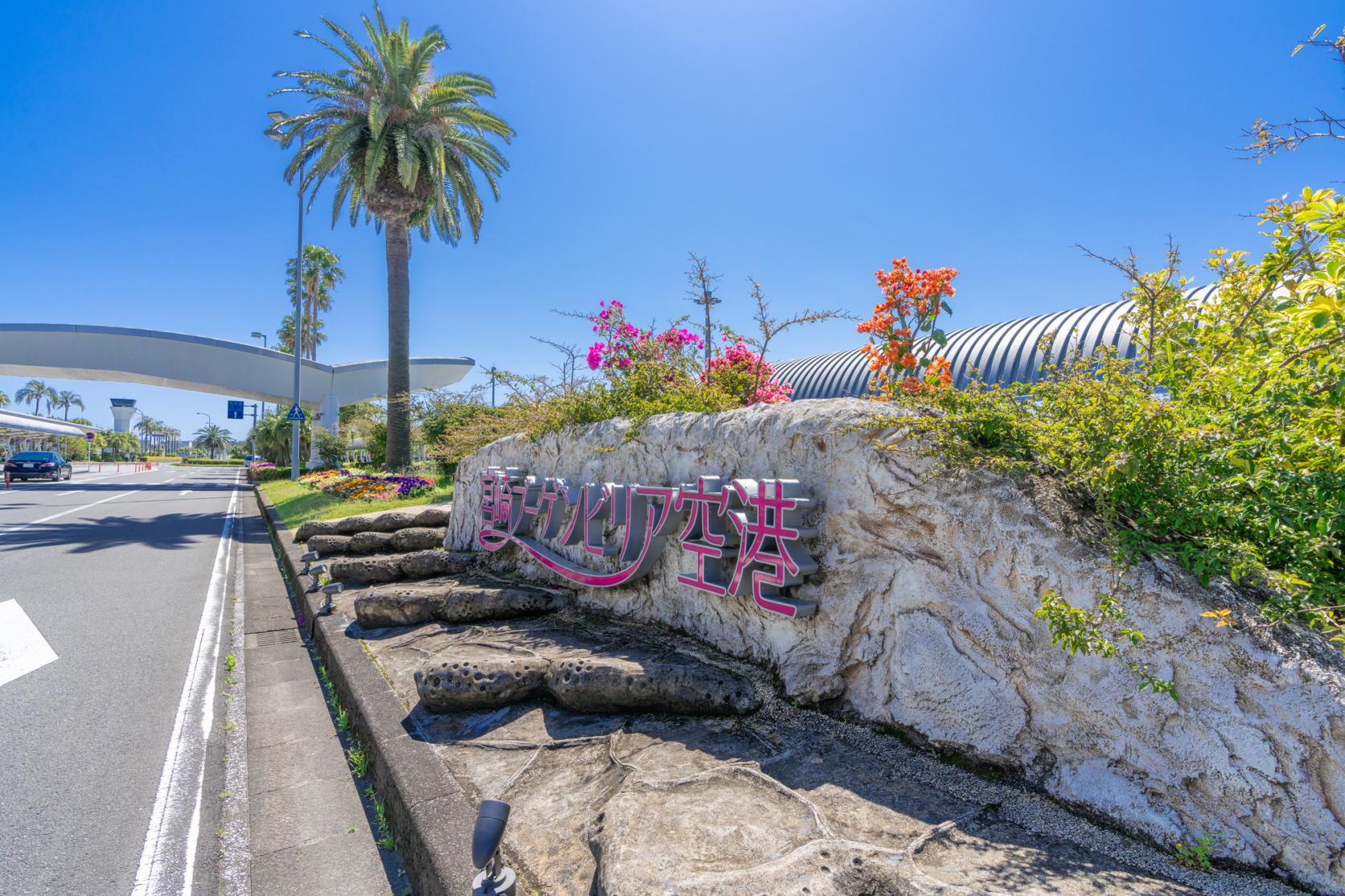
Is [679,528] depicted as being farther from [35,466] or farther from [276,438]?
[276,438]

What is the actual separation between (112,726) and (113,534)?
418 inches

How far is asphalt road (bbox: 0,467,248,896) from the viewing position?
2840 mm

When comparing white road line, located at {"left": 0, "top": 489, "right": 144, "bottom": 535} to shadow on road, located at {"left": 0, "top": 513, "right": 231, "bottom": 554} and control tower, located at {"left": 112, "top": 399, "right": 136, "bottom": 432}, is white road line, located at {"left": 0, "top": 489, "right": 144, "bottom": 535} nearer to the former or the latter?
shadow on road, located at {"left": 0, "top": 513, "right": 231, "bottom": 554}

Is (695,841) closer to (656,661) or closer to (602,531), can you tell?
(656,661)

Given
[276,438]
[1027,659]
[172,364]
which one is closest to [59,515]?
[172,364]

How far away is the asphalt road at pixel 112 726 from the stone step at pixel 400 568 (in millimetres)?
1265

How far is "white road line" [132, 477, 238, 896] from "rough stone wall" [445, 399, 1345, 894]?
116 inches

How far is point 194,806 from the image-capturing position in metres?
3.27

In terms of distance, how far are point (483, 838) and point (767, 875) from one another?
94 cm

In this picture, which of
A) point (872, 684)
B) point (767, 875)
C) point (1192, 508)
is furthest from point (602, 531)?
point (1192, 508)

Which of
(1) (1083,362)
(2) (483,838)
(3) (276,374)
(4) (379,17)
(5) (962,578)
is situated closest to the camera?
(2) (483,838)

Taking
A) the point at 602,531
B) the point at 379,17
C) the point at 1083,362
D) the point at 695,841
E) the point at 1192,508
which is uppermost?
the point at 379,17

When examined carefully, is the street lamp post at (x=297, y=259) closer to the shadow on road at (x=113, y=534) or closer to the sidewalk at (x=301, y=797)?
the shadow on road at (x=113, y=534)

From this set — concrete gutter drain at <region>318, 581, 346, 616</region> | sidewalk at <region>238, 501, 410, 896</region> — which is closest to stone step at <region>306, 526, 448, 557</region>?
concrete gutter drain at <region>318, 581, 346, 616</region>
